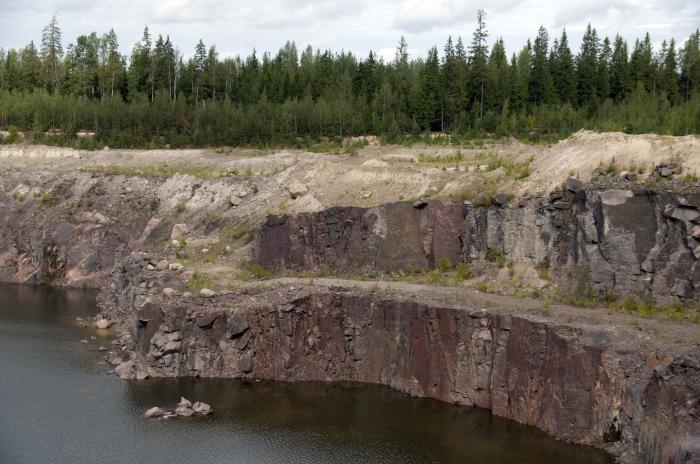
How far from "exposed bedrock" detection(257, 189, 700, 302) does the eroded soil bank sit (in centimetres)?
8

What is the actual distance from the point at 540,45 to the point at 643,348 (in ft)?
223

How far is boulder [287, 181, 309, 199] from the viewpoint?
2275 inches

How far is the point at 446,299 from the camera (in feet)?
140

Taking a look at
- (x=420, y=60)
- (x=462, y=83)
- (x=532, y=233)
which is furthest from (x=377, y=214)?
(x=420, y=60)

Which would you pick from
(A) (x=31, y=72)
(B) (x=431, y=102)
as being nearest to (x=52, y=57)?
(A) (x=31, y=72)

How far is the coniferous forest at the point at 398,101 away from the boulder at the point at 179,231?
22.4 meters

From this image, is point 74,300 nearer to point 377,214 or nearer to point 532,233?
point 377,214

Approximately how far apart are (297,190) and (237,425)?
24.1 meters

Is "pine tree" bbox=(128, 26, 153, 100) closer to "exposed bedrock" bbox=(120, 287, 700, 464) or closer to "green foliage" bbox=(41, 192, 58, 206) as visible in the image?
"green foliage" bbox=(41, 192, 58, 206)

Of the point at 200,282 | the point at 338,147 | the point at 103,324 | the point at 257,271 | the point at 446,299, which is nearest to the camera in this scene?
the point at 446,299

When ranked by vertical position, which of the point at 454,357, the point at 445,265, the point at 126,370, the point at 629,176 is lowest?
the point at 126,370

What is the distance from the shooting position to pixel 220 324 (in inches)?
1724

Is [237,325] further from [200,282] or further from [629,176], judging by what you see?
[629,176]

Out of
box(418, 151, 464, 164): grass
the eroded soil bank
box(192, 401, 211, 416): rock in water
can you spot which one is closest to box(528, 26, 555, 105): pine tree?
box(418, 151, 464, 164): grass
